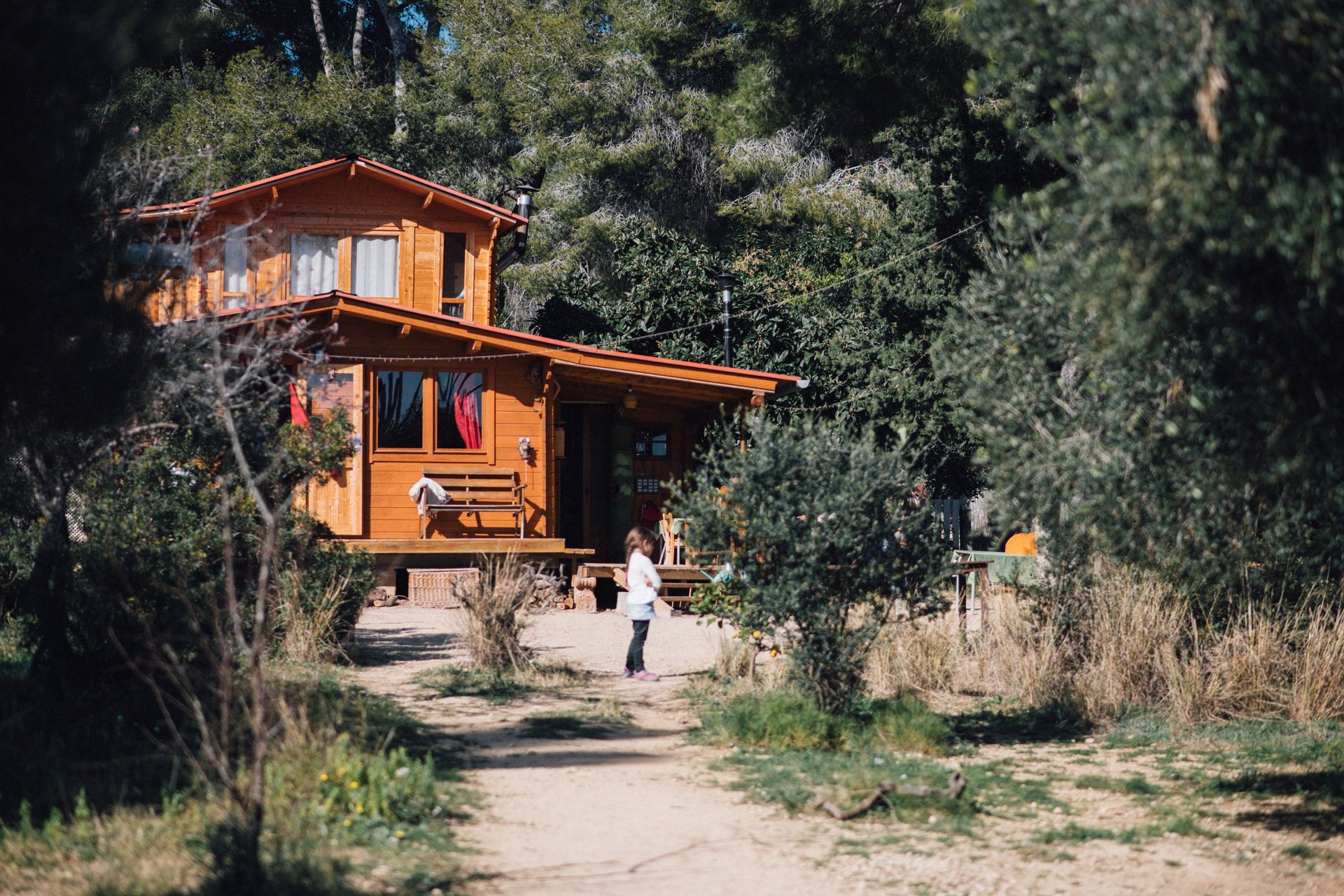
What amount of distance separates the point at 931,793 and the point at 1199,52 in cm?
423

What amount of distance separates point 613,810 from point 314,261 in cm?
1542

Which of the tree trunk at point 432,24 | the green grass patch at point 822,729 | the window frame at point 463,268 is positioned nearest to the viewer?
the green grass patch at point 822,729

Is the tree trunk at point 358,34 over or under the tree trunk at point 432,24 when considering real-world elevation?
under

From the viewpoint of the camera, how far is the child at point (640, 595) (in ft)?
37.0

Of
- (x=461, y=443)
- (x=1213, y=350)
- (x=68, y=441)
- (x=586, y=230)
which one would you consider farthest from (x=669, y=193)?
(x=1213, y=350)

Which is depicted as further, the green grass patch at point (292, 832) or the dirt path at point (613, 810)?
the dirt path at point (613, 810)

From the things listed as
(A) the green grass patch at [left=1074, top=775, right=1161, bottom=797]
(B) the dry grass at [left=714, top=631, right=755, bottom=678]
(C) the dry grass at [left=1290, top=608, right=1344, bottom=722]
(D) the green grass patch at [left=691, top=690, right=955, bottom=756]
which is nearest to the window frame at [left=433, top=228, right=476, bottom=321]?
(B) the dry grass at [left=714, top=631, right=755, bottom=678]

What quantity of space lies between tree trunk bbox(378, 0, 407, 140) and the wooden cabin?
41.9 ft

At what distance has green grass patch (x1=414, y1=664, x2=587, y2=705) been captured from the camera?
33.6 feet

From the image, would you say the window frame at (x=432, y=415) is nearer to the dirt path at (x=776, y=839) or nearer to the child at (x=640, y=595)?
the child at (x=640, y=595)

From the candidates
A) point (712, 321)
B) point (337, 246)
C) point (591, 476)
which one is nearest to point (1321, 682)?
point (591, 476)

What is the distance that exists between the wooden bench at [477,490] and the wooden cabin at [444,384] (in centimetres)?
2

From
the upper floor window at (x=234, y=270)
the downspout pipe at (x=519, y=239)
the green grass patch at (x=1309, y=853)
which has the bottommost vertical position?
the green grass patch at (x=1309, y=853)

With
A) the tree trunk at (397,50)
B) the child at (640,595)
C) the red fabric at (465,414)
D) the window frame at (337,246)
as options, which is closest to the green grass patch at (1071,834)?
the child at (640,595)
